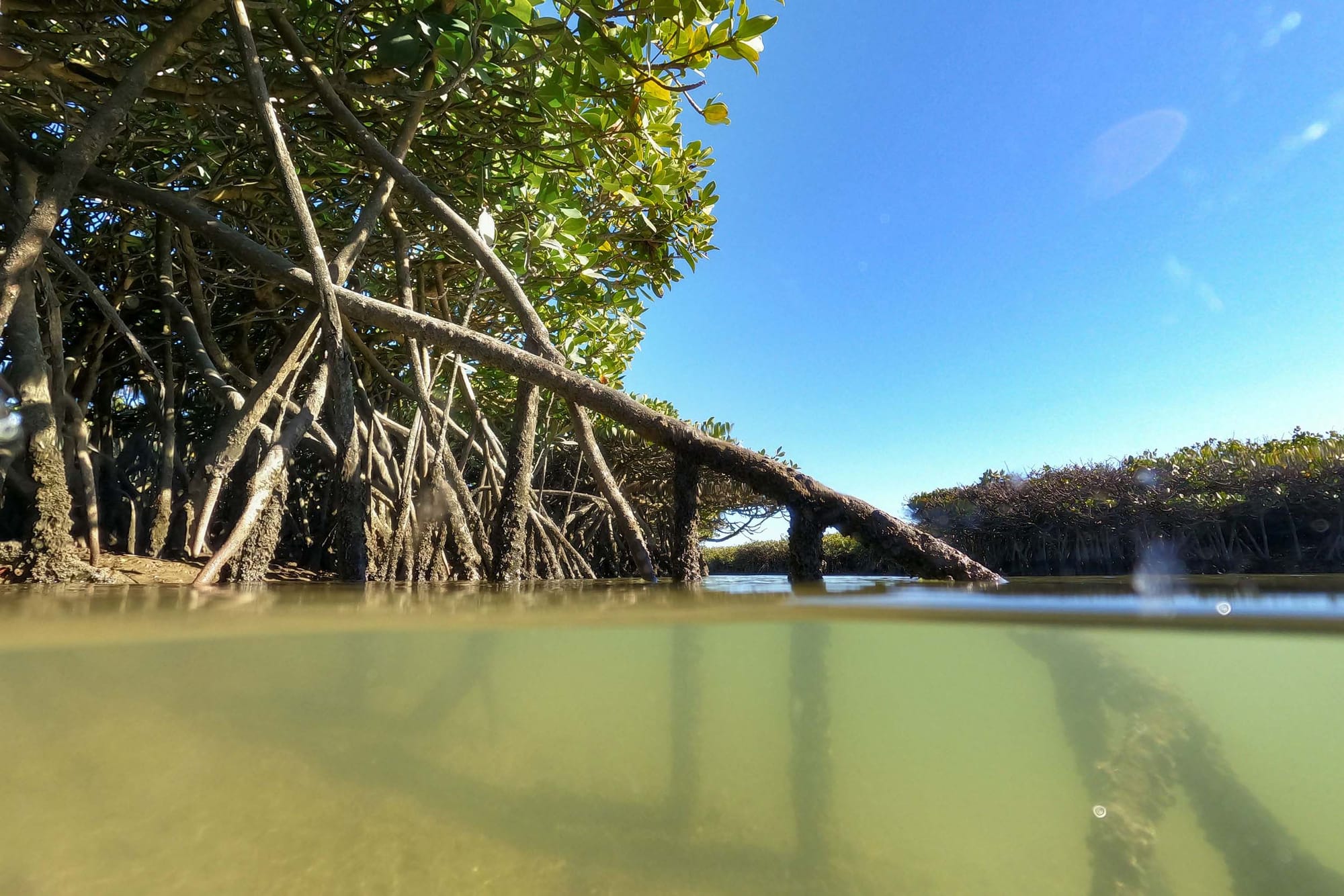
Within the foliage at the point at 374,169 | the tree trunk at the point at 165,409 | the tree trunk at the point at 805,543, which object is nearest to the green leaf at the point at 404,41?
the foliage at the point at 374,169

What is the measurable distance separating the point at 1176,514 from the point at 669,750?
38.9 feet

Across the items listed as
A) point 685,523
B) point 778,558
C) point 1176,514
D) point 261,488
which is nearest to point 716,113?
point 685,523

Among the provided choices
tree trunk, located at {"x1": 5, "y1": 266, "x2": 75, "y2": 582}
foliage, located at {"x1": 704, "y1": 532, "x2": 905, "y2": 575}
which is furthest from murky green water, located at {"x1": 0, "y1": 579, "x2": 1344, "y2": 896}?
foliage, located at {"x1": 704, "y1": 532, "x2": 905, "y2": 575}

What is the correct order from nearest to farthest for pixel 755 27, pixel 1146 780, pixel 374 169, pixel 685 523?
pixel 1146 780 → pixel 755 27 → pixel 685 523 → pixel 374 169

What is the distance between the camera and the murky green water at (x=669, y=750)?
1.11 metres

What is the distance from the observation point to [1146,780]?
146 cm

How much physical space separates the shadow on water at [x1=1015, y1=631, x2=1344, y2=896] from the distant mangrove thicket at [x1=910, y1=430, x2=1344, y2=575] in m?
10.4

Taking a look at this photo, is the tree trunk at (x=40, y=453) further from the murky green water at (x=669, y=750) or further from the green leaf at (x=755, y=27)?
the green leaf at (x=755, y=27)

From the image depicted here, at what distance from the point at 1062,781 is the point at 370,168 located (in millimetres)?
5424

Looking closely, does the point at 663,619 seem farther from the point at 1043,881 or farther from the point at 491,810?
the point at 1043,881

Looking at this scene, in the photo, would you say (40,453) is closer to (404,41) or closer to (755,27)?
(404,41)

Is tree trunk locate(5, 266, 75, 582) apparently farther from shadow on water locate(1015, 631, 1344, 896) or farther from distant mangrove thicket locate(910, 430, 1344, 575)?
distant mangrove thicket locate(910, 430, 1344, 575)

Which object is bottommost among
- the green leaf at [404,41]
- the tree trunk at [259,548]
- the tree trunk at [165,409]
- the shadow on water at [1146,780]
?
the shadow on water at [1146,780]

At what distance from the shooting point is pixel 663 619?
2.08 meters
